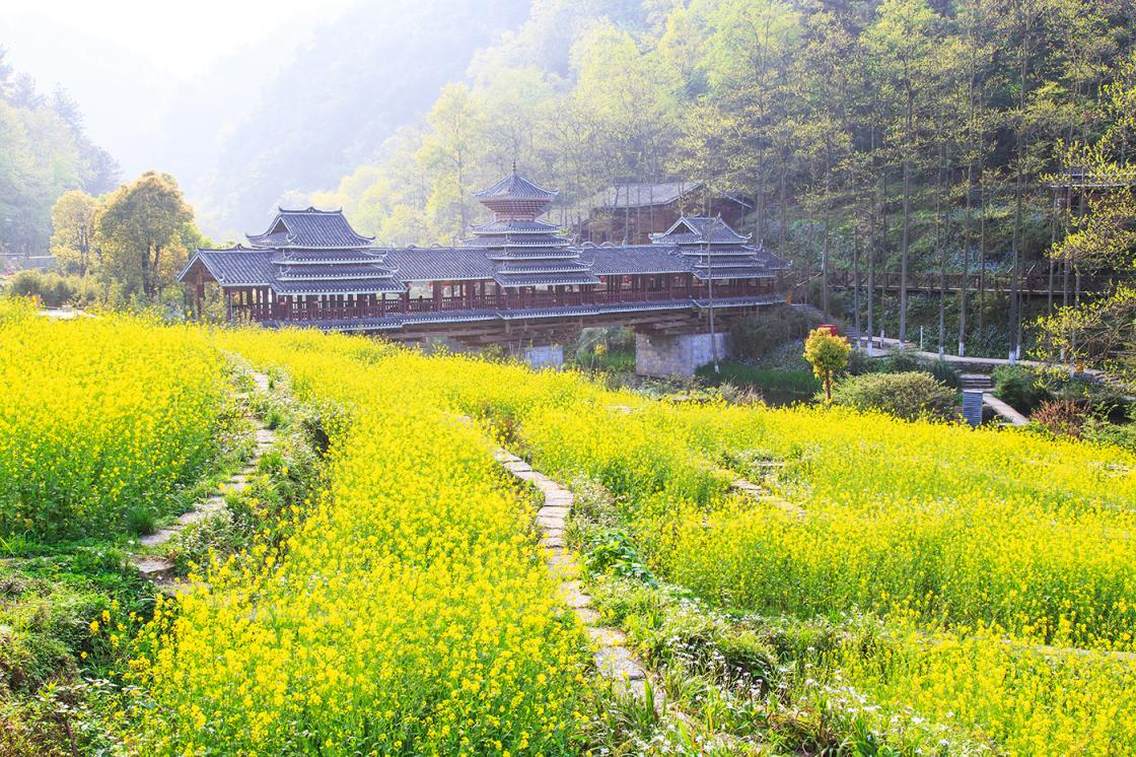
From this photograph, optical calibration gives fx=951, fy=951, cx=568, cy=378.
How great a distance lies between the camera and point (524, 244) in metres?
35.7

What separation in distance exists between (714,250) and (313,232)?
18.3m

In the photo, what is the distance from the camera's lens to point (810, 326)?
1565 inches

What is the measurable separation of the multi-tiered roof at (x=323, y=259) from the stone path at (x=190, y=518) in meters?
20.5

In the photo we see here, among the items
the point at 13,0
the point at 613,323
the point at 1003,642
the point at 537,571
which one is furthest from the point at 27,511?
the point at 13,0

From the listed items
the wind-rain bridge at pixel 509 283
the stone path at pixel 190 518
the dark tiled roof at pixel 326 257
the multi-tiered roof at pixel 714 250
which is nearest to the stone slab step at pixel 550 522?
the stone path at pixel 190 518

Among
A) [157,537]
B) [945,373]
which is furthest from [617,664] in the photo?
[945,373]

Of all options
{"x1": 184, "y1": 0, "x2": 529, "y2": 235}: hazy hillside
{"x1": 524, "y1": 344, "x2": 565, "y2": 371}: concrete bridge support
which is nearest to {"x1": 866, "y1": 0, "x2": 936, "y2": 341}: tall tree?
{"x1": 524, "y1": 344, "x2": 565, "y2": 371}: concrete bridge support

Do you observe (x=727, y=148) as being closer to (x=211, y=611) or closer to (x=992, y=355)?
(x=992, y=355)

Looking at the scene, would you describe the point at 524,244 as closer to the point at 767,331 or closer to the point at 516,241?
the point at 516,241

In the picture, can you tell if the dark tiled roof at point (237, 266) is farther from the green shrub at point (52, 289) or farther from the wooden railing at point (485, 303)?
the green shrub at point (52, 289)


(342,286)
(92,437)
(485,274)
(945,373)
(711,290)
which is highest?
(485,274)

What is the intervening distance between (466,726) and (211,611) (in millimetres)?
1569

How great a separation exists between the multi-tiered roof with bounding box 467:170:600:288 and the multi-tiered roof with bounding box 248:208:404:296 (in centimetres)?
518

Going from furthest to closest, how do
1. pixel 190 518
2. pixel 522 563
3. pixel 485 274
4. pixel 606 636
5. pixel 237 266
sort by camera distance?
pixel 485 274
pixel 237 266
pixel 190 518
pixel 522 563
pixel 606 636
